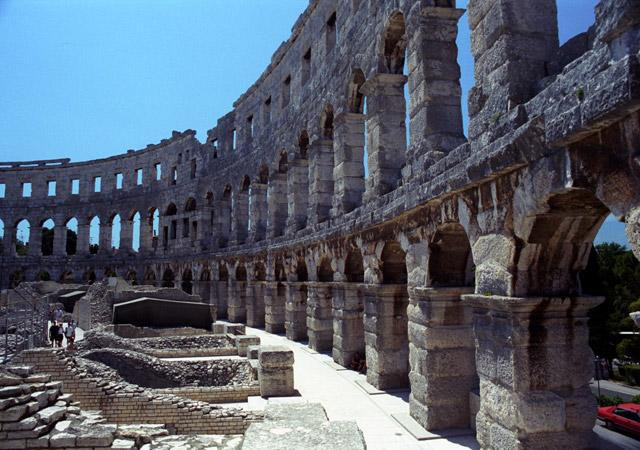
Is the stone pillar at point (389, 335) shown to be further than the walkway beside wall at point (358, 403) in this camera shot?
Yes

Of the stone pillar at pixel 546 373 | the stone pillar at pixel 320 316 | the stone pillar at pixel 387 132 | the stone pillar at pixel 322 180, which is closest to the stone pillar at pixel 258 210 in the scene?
the stone pillar at pixel 322 180

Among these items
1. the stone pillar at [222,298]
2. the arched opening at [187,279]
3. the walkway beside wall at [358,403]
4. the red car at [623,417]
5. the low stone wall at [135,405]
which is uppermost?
the arched opening at [187,279]

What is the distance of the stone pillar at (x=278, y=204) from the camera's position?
1989cm

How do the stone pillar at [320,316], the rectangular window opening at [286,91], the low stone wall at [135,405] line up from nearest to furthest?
the low stone wall at [135,405] → the stone pillar at [320,316] → the rectangular window opening at [286,91]

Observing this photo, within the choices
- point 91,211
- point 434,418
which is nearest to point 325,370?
point 434,418

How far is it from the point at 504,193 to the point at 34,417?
20.5 ft

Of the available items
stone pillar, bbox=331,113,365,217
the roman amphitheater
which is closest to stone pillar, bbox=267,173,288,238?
the roman amphitheater

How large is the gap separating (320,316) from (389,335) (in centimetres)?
506

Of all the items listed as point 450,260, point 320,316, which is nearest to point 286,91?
point 320,316

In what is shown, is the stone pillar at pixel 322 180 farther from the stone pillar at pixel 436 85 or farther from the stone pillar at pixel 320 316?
the stone pillar at pixel 436 85

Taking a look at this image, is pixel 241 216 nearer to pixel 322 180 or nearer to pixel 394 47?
pixel 322 180

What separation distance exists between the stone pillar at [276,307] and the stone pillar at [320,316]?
14.6 feet

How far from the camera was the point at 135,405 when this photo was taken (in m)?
8.58

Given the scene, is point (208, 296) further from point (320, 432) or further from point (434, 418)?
point (320, 432)
